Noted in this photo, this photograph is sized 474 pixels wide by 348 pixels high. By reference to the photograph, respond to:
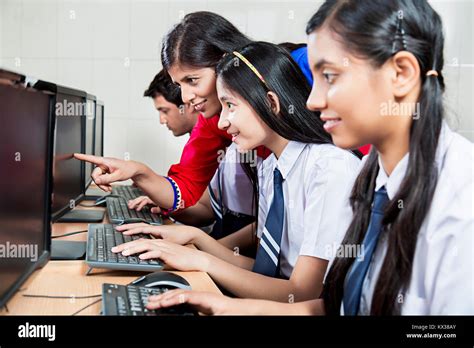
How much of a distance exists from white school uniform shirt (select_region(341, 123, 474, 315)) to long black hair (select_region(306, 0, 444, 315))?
0.01m

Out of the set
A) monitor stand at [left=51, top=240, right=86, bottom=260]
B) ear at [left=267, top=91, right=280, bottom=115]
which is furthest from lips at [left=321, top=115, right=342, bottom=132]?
monitor stand at [left=51, top=240, right=86, bottom=260]

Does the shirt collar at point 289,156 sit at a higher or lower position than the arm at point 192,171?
higher

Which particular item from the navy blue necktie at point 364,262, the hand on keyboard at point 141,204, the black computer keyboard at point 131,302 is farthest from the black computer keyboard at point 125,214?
the navy blue necktie at point 364,262

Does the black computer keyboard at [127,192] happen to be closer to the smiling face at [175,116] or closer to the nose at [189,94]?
the smiling face at [175,116]

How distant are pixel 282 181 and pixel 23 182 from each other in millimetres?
537

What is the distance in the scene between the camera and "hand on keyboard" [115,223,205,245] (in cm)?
121

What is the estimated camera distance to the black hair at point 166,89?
212cm

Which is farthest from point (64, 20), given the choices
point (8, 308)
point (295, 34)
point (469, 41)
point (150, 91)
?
point (8, 308)

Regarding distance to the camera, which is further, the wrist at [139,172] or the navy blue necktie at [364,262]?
the wrist at [139,172]

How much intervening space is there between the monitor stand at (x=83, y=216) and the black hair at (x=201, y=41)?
43 cm

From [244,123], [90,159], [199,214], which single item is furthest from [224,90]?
[199,214]

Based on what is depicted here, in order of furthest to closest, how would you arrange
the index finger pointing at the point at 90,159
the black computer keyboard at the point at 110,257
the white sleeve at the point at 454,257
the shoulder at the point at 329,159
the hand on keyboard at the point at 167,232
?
the index finger pointing at the point at 90,159, the hand on keyboard at the point at 167,232, the shoulder at the point at 329,159, the black computer keyboard at the point at 110,257, the white sleeve at the point at 454,257

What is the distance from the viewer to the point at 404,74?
0.75 meters
